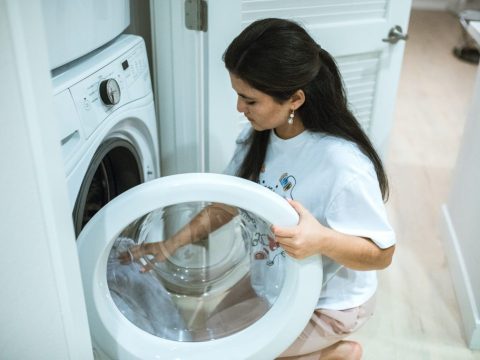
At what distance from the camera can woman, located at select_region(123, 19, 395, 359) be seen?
1049 millimetres

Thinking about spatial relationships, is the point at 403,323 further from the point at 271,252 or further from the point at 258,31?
the point at 258,31

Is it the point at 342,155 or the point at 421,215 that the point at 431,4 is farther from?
the point at 342,155

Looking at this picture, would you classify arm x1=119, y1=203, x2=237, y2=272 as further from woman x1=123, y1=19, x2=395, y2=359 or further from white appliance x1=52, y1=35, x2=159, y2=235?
white appliance x1=52, y1=35, x2=159, y2=235

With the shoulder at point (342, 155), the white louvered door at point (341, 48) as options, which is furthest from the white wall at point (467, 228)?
the shoulder at point (342, 155)

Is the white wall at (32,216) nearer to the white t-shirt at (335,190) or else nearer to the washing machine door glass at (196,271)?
the washing machine door glass at (196,271)

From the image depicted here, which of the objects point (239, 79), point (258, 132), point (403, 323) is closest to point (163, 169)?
point (258, 132)

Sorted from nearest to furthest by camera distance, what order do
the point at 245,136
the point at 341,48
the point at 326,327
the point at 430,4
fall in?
the point at 326,327
the point at 245,136
the point at 341,48
the point at 430,4

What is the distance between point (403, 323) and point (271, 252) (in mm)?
729

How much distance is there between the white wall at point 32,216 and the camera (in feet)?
2.02

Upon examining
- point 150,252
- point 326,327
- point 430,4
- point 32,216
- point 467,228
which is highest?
point 32,216

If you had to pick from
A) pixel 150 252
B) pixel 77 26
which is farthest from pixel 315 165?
pixel 77 26

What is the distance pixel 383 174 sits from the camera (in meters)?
1.21

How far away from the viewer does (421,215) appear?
235cm

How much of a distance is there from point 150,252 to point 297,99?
0.50 meters
